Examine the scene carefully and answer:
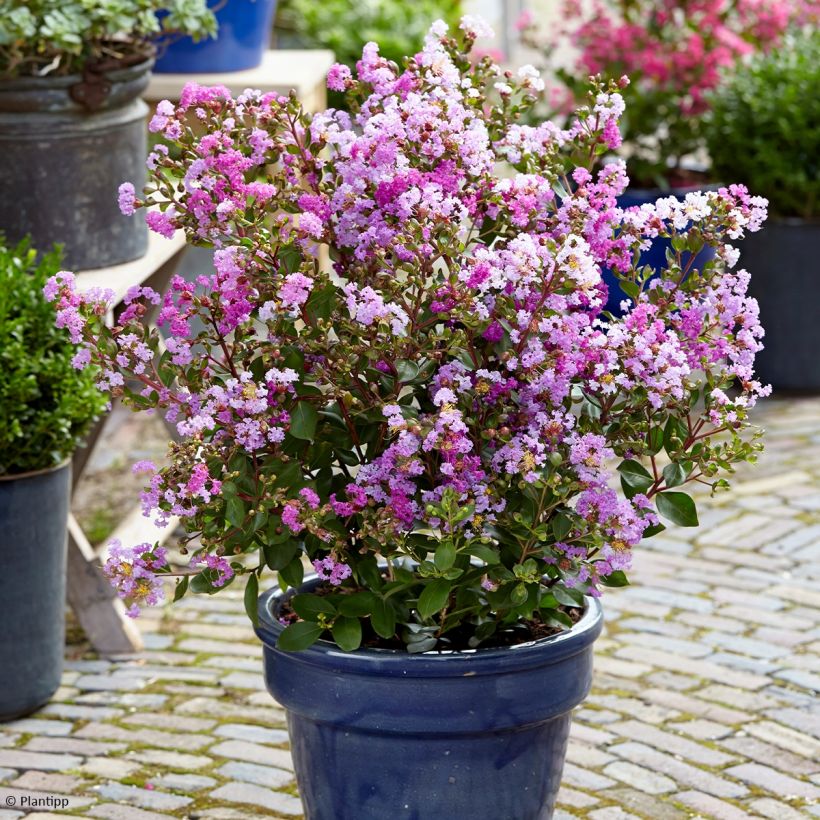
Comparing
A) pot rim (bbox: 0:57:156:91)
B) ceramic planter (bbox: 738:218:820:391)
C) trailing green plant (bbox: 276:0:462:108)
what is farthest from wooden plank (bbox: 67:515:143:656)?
trailing green plant (bbox: 276:0:462:108)

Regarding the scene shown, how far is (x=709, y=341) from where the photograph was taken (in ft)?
7.75

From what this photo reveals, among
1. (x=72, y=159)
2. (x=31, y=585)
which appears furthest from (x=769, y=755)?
(x=72, y=159)

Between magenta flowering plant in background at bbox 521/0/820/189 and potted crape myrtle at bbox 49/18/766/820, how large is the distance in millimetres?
3352

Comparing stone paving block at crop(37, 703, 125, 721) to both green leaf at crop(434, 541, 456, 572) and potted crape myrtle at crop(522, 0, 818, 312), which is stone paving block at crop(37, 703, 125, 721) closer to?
green leaf at crop(434, 541, 456, 572)

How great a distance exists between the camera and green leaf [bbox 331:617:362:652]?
7.53 feet

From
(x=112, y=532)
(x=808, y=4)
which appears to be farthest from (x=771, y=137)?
(x=112, y=532)

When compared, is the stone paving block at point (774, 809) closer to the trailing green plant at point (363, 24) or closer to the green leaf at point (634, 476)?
the green leaf at point (634, 476)

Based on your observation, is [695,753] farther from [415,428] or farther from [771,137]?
[771,137]

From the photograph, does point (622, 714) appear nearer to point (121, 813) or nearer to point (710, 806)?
point (710, 806)

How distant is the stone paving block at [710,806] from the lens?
291 cm

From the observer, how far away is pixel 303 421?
2.25m

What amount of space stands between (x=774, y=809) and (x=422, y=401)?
119cm

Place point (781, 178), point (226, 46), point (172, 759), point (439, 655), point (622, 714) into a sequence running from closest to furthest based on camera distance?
point (439, 655) < point (172, 759) < point (622, 714) < point (226, 46) < point (781, 178)

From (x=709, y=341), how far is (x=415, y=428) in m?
0.53
